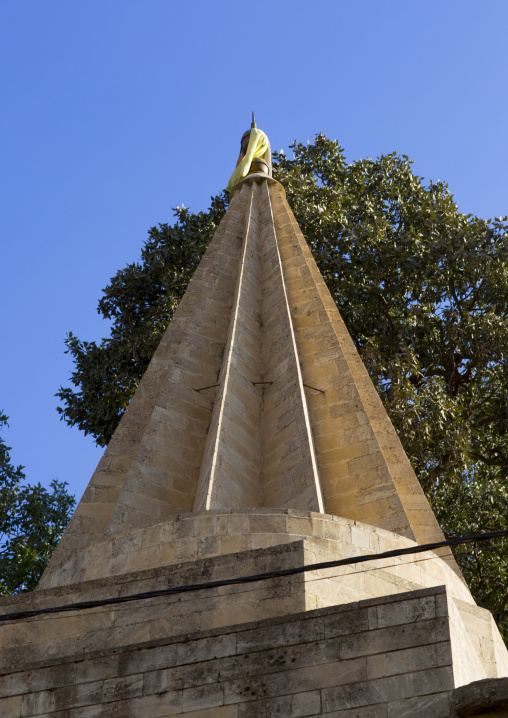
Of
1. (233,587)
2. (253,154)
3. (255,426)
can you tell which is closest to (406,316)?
(253,154)

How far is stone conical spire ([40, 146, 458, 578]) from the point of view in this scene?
10695 mm

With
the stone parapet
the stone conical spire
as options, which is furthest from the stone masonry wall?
the stone conical spire

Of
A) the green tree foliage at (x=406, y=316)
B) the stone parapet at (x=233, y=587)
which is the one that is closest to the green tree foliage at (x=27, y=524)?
the green tree foliage at (x=406, y=316)

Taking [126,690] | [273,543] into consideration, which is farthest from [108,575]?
[126,690]

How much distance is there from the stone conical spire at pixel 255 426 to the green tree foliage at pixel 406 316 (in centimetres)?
456

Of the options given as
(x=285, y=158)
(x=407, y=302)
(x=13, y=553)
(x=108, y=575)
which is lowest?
(x=108, y=575)

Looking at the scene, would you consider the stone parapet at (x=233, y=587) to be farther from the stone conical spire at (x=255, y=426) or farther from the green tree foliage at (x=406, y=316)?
the green tree foliage at (x=406, y=316)

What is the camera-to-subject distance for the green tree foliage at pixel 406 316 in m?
17.7

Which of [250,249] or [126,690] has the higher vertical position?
[250,249]

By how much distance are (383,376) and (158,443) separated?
7970 millimetres

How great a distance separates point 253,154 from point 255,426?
7.33 meters

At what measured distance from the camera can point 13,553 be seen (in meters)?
18.5

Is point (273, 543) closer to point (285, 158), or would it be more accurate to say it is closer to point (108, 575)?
point (108, 575)

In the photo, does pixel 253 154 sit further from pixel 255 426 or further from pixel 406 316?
pixel 255 426
